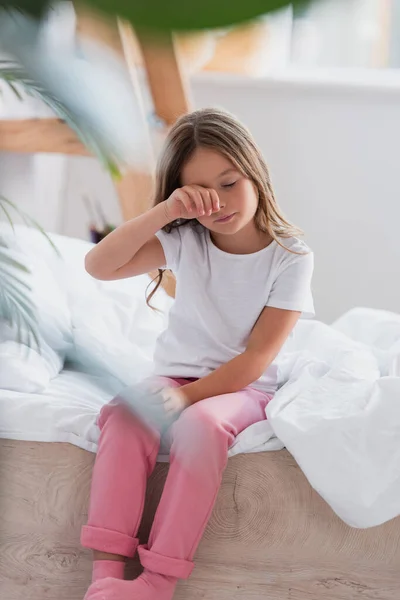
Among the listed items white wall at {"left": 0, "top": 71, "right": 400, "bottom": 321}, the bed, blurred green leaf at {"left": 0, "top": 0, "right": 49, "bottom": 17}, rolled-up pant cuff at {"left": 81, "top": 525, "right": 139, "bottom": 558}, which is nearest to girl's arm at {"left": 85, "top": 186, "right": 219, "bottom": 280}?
the bed

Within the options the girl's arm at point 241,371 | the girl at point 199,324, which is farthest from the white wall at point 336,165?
the girl's arm at point 241,371

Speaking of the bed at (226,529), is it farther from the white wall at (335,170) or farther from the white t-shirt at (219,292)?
the white wall at (335,170)

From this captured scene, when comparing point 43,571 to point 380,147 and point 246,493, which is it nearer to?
point 246,493

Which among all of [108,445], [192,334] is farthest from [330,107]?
[108,445]

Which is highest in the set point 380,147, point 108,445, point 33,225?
point 33,225

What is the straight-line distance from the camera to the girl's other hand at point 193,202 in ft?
2.80

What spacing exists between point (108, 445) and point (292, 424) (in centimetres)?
24

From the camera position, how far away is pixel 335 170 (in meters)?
2.16

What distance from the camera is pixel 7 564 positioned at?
1061 millimetres

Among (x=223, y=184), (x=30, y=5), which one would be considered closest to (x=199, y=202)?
(x=223, y=184)

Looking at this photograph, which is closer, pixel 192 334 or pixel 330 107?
pixel 192 334

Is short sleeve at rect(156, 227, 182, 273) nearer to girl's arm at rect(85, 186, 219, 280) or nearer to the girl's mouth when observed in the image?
girl's arm at rect(85, 186, 219, 280)

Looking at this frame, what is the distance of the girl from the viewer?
3.10 feet

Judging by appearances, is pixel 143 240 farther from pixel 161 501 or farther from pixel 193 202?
pixel 161 501
